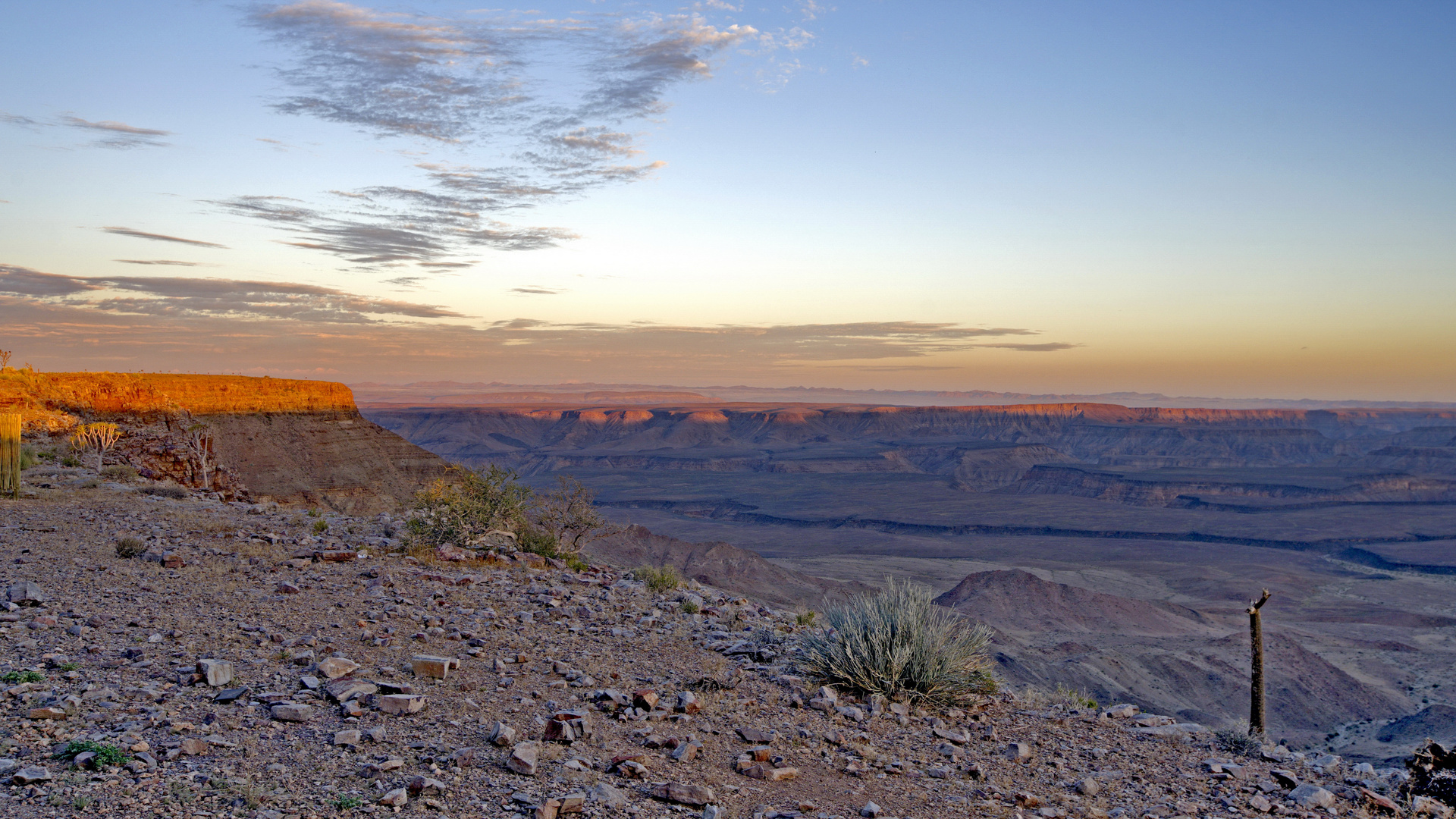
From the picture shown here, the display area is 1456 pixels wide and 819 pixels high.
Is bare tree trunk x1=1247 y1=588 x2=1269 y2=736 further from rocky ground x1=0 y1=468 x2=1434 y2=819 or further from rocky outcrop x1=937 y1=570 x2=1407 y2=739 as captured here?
rocky outcrop x1=937 y1=570 x2=1407 y2=739

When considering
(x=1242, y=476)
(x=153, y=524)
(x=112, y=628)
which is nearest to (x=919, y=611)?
(x=112, y=628)

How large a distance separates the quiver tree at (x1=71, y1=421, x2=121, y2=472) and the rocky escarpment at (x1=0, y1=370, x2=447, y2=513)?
26.5 inches

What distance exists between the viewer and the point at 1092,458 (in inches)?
7776

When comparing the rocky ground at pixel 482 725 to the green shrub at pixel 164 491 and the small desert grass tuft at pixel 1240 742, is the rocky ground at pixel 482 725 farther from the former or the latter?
the green shrub at pixel 164 491

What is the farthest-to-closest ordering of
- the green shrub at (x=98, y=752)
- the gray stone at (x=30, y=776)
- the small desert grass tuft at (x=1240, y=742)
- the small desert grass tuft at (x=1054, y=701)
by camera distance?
the small desert grass tuft at (x=1054, y=701), the small desert grass tuft at (x=1240, y=742), the green shrub at (x=98, y=752), the gray stone at (x=30, y=776)

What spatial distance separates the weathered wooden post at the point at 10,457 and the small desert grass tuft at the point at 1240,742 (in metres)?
19.5

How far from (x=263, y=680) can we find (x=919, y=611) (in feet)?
19.2

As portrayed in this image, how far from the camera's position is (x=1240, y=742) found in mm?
7414

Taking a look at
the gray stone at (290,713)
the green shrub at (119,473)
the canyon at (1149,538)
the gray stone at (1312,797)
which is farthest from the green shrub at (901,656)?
the green shrub at (119,473)

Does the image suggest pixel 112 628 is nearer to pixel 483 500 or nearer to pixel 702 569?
pixel 483 500

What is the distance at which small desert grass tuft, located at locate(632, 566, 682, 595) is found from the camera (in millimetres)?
12922

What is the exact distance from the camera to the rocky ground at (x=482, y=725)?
4.63 meters

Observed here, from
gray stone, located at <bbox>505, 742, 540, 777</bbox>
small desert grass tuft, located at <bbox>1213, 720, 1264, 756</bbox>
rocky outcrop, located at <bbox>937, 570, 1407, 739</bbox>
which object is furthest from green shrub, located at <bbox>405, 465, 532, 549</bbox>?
rocky outcrop, located at <bbox>937, 570, 1407, 739</bbox>

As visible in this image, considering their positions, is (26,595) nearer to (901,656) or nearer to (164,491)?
(901,656)
